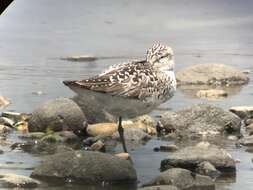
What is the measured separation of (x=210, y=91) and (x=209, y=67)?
3.90 feet

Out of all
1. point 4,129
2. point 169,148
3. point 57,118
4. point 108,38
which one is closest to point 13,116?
point 4,129

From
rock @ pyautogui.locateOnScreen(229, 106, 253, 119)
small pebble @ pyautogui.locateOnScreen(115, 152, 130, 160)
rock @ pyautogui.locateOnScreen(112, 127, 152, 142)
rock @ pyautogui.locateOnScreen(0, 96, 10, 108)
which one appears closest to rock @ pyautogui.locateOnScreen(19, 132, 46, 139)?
rock @ pyautogui.locateOnScreen(112, 127, 152, 142)

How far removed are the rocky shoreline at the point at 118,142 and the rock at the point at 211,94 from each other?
1.20m

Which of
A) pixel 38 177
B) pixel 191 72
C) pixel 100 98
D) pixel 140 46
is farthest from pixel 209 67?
pixel 38 177

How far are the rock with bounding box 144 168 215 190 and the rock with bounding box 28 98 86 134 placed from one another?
2.22m

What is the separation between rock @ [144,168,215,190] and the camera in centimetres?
711

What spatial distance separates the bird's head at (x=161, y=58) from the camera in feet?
29.2

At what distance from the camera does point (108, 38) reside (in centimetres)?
1579

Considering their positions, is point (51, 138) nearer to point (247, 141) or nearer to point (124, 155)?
point (124, 155)

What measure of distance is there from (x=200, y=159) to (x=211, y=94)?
12.2 feet

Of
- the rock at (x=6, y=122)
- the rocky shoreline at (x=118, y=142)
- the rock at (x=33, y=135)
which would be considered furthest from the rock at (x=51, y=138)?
the rock at (x=6, y=122)

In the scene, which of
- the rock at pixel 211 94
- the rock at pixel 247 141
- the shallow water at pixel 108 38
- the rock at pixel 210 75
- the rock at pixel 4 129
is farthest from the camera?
the rock at pixel 210 75

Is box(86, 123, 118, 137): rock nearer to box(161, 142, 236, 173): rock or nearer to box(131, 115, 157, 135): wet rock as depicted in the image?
box(131, 115, 157, 135): wet rock

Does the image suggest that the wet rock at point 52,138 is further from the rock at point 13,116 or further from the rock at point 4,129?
the rock at point 13,116
